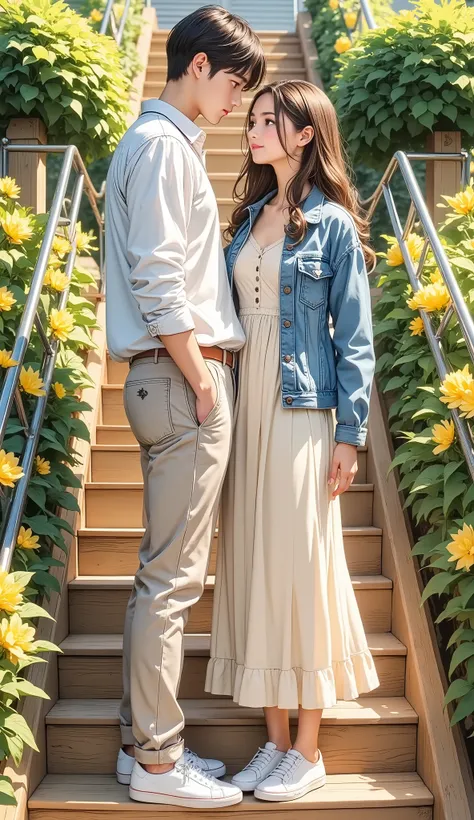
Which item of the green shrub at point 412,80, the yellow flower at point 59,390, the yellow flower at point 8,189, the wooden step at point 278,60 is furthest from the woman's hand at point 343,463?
the wooden step at point 278,60

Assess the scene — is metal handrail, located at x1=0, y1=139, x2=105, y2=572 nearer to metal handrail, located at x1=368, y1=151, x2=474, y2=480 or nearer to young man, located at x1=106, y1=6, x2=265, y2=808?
young man, located at x1=106, y1=6, x2=265, y2=808

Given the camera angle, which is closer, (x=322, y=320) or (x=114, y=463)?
(x=322, y=320)

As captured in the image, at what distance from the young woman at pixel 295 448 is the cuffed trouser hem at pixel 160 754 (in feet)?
0.68

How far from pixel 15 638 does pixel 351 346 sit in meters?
1.06

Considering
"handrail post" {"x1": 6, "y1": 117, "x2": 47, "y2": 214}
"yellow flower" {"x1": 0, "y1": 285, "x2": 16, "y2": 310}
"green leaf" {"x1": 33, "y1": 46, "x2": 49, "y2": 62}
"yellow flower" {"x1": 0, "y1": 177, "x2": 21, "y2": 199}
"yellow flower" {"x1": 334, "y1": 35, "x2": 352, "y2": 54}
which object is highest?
"yellow flower" {"x1": 334, "y1": 35, "x2": 352, "y2": 54}

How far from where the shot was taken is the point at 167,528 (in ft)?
7.64

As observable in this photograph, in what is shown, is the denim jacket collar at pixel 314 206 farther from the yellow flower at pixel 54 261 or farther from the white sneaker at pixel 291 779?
the white sneaker at pixel 291 779

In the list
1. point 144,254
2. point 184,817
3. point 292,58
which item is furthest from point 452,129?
point 292,58

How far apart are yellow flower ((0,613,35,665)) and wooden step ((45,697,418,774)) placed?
0.53 m

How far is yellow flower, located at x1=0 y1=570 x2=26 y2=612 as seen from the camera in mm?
2221

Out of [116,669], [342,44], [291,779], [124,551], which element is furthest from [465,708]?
[342,44]

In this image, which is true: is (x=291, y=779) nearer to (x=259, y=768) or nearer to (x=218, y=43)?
(x=259, y=768)

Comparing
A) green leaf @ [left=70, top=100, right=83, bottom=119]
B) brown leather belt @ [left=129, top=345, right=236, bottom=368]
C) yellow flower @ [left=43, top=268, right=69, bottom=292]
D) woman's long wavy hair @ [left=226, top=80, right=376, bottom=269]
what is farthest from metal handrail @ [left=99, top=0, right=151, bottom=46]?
brown leather belt @ [left=129, top=345, right=236, bottom=368]

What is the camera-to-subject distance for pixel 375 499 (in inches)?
133
